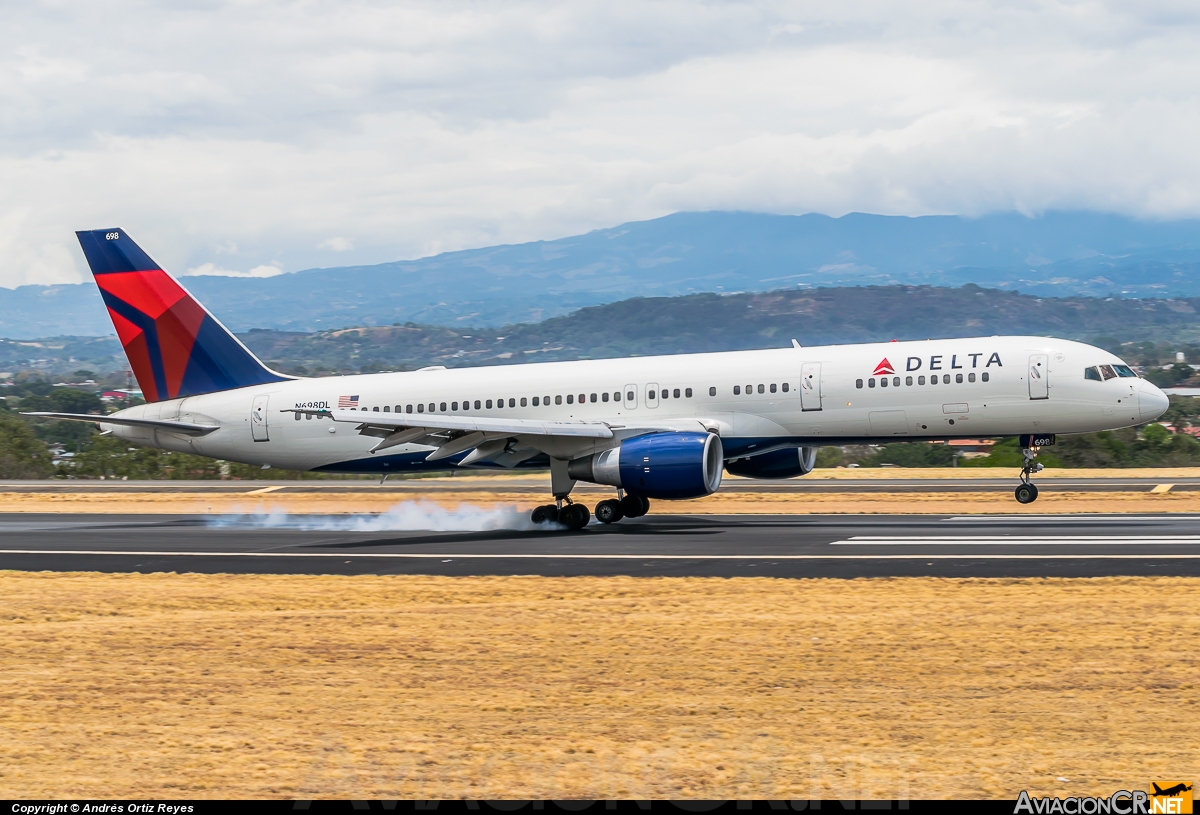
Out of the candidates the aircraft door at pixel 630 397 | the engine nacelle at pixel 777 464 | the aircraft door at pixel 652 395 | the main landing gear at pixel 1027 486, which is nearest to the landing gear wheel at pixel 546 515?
the aircraft door at pixel 630 397

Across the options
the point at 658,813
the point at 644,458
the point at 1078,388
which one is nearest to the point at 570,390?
the point at 644,458

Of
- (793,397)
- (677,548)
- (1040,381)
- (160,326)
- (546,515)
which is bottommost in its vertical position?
(677,548)

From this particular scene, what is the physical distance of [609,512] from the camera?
3150 cm

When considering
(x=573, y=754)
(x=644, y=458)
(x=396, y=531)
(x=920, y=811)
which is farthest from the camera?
(x=396, y=531)

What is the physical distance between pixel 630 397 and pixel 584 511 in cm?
320

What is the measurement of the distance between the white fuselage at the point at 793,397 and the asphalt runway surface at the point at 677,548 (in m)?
2.16

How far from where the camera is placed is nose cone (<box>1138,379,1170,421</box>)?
97.5ft

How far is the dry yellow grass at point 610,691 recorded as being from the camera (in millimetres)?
9633

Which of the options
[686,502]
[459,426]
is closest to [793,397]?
[459,426]

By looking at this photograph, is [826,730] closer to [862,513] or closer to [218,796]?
[218,796]

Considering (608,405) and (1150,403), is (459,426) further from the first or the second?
(1150,403)

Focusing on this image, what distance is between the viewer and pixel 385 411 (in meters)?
34.4

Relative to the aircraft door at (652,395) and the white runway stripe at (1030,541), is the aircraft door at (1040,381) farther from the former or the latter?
the aircraft door at (652,395)

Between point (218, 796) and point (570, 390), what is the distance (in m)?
23.7
